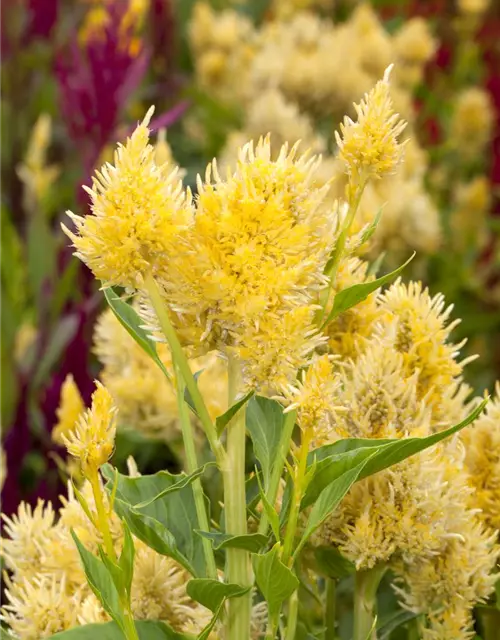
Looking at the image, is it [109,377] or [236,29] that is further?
[236,29]

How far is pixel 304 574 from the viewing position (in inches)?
25.6

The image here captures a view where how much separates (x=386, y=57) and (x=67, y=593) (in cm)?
127

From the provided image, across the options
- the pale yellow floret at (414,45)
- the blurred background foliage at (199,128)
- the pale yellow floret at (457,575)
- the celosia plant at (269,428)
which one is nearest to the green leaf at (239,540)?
the celosia plant at (269,428)

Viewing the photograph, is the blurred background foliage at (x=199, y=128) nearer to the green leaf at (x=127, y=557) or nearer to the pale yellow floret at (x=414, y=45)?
the pale yellow floret at (x=414, y=45)

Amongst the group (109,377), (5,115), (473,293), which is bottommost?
(109,377)

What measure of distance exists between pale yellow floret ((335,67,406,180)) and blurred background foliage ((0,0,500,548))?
0.50m

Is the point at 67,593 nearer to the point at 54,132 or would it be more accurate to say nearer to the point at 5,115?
the point at 5,115

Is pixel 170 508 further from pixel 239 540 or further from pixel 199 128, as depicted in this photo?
pixel 199 128

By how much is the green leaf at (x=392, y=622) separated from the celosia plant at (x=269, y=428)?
26 mm

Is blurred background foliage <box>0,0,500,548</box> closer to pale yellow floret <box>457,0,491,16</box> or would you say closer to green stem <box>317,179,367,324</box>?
pale yellow floret <box>457,0,491,16</box>

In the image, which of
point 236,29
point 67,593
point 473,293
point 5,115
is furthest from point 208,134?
point 67,593

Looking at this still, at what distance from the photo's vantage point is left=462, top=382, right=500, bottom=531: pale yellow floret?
2.07 feet

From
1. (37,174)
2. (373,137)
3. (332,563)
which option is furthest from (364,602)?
(37,174)

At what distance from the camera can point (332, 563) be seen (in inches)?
23.8
